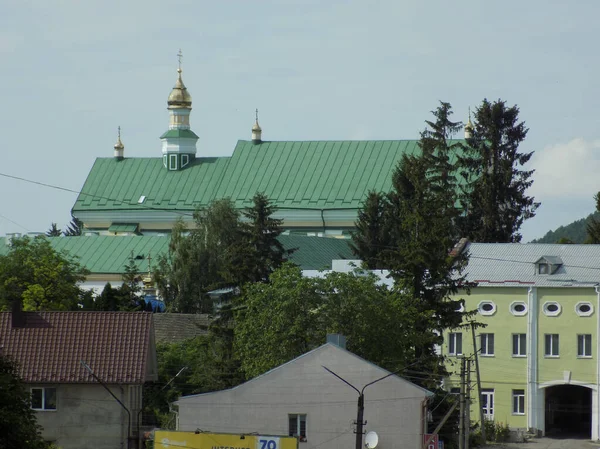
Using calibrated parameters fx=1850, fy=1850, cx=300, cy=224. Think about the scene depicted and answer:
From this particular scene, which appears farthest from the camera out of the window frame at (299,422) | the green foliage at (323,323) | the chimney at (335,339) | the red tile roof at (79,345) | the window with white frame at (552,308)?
the window with white frame at (552,308)

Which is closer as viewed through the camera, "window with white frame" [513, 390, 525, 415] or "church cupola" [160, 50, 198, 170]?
"window with white frame" [513, 390, 525, 415]

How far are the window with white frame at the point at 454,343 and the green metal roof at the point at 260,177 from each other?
40520 mm

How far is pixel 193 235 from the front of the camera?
97.8 m

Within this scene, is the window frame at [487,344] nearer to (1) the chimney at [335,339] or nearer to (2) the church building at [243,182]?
(1) the chimney at [335,339]

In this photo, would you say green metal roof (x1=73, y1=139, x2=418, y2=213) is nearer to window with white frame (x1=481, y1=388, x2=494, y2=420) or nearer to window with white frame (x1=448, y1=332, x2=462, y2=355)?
window with white frame (x1=448, y1=332, x2=462, y2=355)

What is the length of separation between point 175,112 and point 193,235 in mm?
42074

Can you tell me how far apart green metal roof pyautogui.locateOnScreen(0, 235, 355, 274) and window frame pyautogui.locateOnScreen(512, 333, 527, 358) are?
2673 cm

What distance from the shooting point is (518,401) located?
7269cm

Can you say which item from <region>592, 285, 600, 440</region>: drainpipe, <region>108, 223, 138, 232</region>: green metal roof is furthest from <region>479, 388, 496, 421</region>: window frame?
<region>108, 223, 138, 232</region>: green metal roof

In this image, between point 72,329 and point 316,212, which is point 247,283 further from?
point 316,212

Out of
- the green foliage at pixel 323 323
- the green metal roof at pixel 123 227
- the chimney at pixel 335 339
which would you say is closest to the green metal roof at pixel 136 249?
the green metal roof at pixel 123 227

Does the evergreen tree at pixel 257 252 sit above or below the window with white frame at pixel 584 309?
above

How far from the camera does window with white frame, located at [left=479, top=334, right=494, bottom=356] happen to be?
7381 centimetres

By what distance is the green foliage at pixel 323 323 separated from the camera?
60812mm
